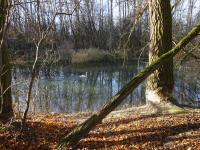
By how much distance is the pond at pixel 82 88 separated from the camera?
16.4 m

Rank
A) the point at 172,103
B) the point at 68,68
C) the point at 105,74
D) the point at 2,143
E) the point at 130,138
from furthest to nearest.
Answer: the point at 68,68 → the point at 105,74 → the point at 172,103 → the point at 130,138 → the point at 2,143

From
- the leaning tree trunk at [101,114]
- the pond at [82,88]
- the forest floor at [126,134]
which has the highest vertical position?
the leaning tree trunk at [101,114]

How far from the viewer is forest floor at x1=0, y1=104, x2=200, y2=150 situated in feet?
21.4

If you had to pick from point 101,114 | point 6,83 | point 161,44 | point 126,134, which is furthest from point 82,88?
point 101,114

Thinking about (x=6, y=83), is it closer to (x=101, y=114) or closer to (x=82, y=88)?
(x=101, y=114)

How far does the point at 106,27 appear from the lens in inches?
1772

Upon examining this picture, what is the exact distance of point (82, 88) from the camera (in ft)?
67.6

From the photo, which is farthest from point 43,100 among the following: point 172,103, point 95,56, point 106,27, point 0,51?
point 106,27

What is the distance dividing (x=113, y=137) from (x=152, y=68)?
4.71ft

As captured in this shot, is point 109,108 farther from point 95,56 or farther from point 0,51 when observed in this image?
point 95,56

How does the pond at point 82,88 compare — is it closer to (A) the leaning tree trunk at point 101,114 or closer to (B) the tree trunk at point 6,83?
(B) the tree trunk at point 6,83

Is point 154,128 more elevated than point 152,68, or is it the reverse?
point 152,68

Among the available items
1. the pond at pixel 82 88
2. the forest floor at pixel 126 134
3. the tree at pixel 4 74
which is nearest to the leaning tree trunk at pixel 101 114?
the forest floor at pixel 126 134

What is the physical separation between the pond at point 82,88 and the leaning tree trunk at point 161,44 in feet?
9.32
